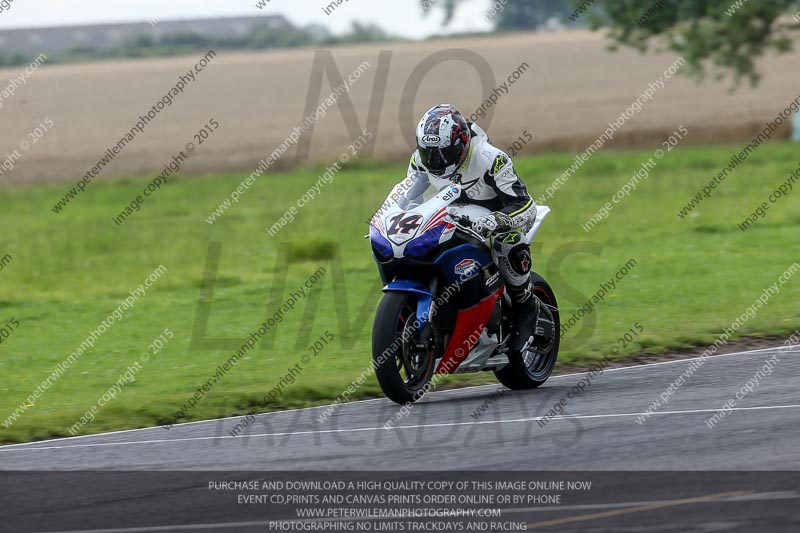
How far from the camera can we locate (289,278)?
16609mm

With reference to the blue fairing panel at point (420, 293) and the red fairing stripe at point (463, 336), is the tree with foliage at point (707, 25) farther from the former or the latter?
the blue fairing panel at point (420, 293)

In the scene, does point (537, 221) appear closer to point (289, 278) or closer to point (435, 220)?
point (435, 220)

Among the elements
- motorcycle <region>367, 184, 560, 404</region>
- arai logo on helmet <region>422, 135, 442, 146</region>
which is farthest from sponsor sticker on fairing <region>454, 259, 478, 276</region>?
arai logo on helmet <region>422, 135, 442, 146</region>

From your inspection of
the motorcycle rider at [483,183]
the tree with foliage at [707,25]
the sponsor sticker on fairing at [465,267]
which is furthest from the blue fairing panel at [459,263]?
the tree with foliage at [707,25]

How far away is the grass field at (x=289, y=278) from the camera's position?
34.8ft

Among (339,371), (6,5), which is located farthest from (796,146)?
(339,371)

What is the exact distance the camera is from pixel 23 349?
42.3 ft

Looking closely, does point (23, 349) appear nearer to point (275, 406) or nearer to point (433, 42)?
point (275, 406)

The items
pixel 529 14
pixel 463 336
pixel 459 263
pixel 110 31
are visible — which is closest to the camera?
pixel 459 263

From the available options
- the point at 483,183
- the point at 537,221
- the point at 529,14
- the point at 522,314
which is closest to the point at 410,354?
the point at 522,314

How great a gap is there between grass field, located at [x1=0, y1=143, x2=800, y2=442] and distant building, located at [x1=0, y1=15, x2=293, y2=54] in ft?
281

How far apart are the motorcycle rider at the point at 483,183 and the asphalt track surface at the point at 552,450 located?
2.97 ft

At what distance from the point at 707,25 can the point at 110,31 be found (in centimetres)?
10256

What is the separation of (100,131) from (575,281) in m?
35.6
